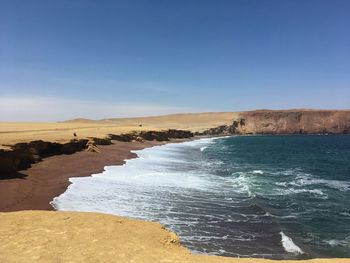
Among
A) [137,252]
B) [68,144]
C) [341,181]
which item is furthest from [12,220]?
[341,181]

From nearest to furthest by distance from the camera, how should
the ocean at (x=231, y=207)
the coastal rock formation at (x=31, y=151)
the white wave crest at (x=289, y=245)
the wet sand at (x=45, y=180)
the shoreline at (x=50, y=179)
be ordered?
the white wave crest at (x=289, y=245)
the ocean at (x=231, y=207)
the shoreline at (x=50, y=179)
the wet sand at (x=45, y=180)
the coastal rock formation at (x=31, y=151)

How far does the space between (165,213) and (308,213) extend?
8.91m

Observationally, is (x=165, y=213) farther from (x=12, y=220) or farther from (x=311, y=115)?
(x=311, y=115)

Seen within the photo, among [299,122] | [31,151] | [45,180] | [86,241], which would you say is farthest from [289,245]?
[299,122]

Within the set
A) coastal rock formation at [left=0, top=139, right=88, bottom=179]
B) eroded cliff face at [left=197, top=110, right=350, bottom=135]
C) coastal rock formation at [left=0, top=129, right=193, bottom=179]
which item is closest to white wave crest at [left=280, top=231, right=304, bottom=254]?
coastal rock formation at [left=0, top=129, right=193, bottom=179]

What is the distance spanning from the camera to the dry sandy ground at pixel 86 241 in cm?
1011

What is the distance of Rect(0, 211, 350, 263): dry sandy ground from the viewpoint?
10109 millimetres

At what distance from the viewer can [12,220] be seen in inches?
504

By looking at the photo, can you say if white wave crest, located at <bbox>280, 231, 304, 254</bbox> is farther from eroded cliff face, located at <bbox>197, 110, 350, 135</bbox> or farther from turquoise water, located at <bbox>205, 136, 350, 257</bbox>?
eroded cliff face, located at <bbox>197, 110, 350, 135</bbox>

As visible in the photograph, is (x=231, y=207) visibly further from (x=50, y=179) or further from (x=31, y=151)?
(x=31, y=151)

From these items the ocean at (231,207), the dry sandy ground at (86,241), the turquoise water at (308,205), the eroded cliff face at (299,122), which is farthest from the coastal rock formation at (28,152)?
the eroded cliff face at (299,122)

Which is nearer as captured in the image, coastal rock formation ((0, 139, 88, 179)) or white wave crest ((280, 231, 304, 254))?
white wave crest ((280, 231, 304, 254))

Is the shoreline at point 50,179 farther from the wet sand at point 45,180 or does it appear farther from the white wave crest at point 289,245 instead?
the white wave crest at point 289,245

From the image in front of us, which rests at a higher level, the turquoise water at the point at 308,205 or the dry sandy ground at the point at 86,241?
the dry sandy ground at the point at 86,241
